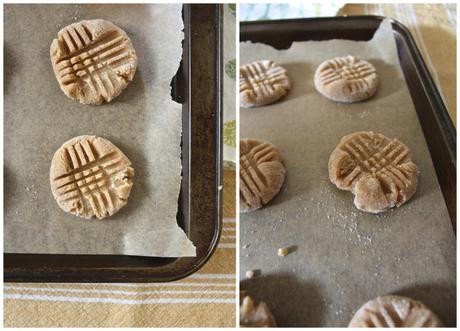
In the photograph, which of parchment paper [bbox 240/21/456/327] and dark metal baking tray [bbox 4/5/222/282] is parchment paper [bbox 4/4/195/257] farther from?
parchment paper [bbox 240/21/456/327]

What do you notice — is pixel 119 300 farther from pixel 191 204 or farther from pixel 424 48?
pixel 424 48

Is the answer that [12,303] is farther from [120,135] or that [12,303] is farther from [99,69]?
[99,69]

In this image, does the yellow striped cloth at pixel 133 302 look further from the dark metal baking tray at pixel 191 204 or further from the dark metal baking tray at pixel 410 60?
the dark metal baking tray at pixel 410 60

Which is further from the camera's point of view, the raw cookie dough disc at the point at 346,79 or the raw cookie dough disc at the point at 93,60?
the raw cookie dough disc at the point at 346,79

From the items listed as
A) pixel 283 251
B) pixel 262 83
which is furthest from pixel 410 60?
pixel 283 251

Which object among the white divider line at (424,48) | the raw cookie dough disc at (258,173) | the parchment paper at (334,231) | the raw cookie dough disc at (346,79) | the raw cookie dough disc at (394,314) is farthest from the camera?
the white divider line at (424,48)

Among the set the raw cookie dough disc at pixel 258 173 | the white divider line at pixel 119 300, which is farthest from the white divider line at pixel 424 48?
the white divider line at pixel 119 300

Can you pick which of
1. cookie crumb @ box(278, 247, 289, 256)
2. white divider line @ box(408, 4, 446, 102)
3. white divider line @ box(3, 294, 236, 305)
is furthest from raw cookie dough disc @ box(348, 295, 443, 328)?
white divider line @ box(408, 4, 446, 102)
